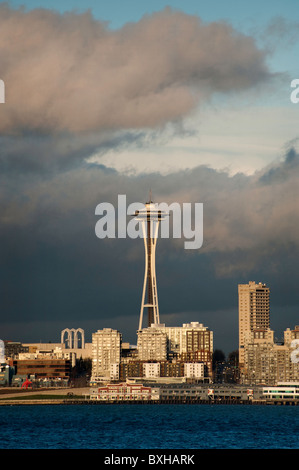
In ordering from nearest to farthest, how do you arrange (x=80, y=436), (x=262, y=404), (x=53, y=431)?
(x=80, y=436), (x=53, y=431), (x=262, y=404)

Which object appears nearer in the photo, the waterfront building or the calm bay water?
the calm bay water

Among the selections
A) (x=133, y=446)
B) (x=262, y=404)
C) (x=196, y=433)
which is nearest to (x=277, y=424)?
(x=196, y=433)

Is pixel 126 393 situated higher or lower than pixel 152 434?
higher

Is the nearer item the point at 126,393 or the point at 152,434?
the point at 152,434

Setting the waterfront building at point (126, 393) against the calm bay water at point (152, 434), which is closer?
the calm bay water at point (152, 434)

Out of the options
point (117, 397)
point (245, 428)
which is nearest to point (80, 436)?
point (245, 428)
